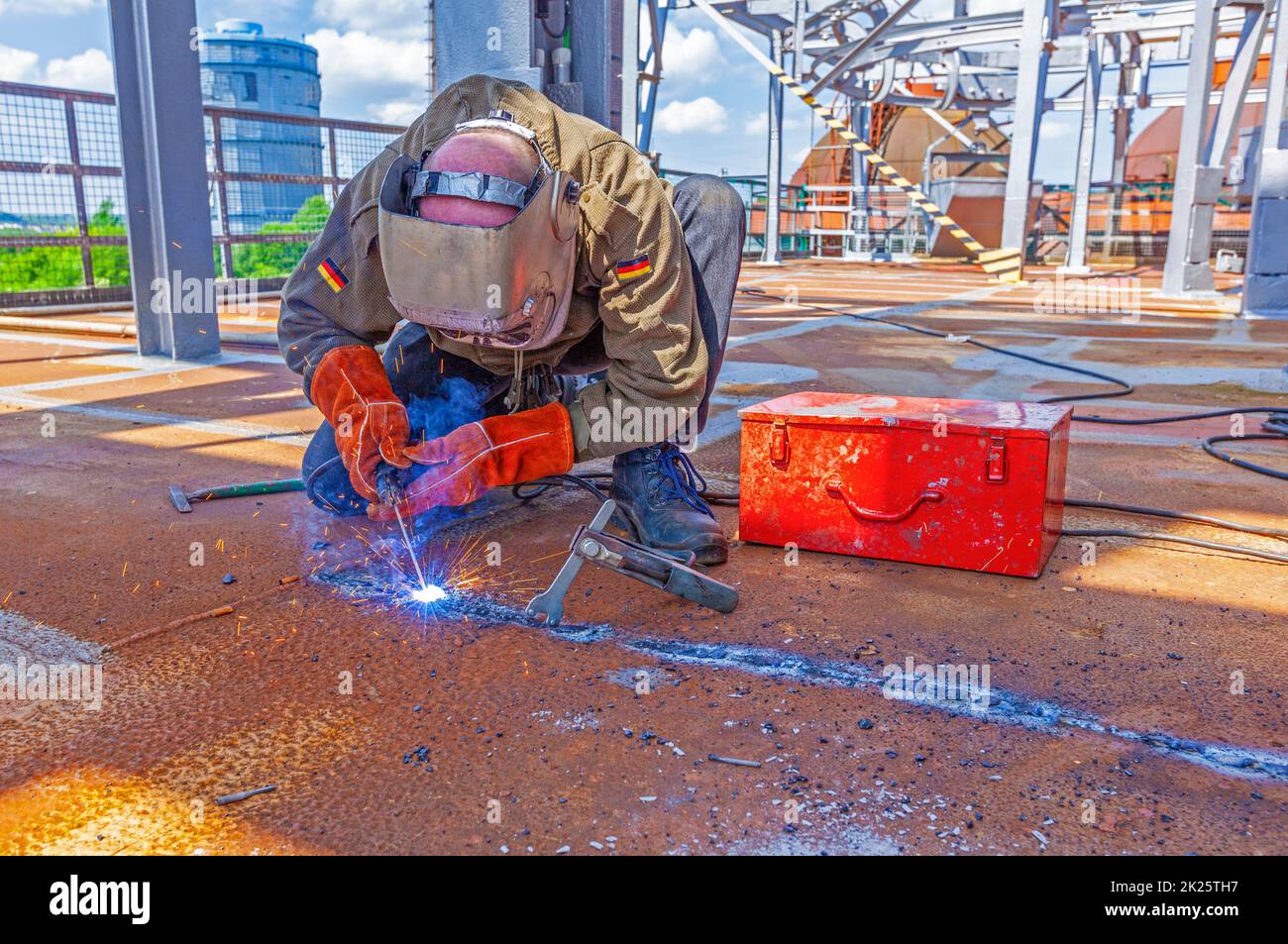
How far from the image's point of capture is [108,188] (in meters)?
A: 8.63

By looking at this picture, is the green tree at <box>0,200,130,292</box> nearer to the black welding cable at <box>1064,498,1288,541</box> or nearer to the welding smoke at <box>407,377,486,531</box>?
the welding smoke at <box>407,377,486,531</box>

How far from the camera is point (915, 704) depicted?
Answer: 163cm

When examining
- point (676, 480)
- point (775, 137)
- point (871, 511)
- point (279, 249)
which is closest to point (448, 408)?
point (676, 480)

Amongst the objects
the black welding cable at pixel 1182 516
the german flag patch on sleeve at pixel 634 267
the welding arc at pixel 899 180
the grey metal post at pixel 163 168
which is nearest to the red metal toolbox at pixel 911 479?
the black welding cable at pixel 1182 516

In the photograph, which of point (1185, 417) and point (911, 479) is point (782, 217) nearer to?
point (1185, 417)

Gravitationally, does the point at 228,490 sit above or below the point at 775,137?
below

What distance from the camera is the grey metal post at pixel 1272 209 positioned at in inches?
311

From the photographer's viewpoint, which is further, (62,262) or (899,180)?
(899,180)

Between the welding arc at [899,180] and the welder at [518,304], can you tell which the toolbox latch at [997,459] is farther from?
the welding arc at [899,180]

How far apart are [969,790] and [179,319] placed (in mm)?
5036

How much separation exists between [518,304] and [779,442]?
85cm

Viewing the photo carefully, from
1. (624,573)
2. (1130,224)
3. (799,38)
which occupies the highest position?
(799,38)

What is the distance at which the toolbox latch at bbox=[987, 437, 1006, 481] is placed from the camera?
7.02 feet
